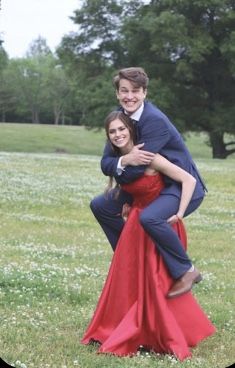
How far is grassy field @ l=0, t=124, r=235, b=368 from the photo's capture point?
18.6 feet

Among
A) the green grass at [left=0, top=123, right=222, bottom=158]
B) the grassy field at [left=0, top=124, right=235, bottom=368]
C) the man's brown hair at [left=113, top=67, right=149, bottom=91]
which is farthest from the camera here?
the green grass at [left=0, top=123, right=222, bottom=158]

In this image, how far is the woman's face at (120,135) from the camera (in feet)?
19.1

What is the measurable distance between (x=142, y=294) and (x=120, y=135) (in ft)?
4.76

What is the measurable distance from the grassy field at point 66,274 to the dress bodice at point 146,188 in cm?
142

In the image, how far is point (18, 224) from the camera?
14125mm

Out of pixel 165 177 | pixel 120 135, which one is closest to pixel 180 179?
pixel 165 177

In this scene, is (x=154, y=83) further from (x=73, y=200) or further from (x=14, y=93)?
(x=14, y=93)

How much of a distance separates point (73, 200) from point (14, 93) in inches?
2704

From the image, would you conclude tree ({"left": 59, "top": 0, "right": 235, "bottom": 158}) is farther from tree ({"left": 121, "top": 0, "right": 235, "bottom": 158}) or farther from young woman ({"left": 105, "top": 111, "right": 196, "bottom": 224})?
young woman ({"left": 105, "top": 111, "right": 196, "bottom": 224})

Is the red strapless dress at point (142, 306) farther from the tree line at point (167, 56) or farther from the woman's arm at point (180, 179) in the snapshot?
the tree line at point (167, 56)

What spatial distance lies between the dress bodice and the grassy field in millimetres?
1425

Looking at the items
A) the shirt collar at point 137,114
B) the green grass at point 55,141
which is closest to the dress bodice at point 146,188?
the shirt collar at point 137,114

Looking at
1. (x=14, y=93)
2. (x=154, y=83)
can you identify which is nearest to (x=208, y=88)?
(x=154, y=83)

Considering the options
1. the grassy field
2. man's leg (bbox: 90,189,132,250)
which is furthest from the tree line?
man's leg (bbox: 90,189,132,250)
